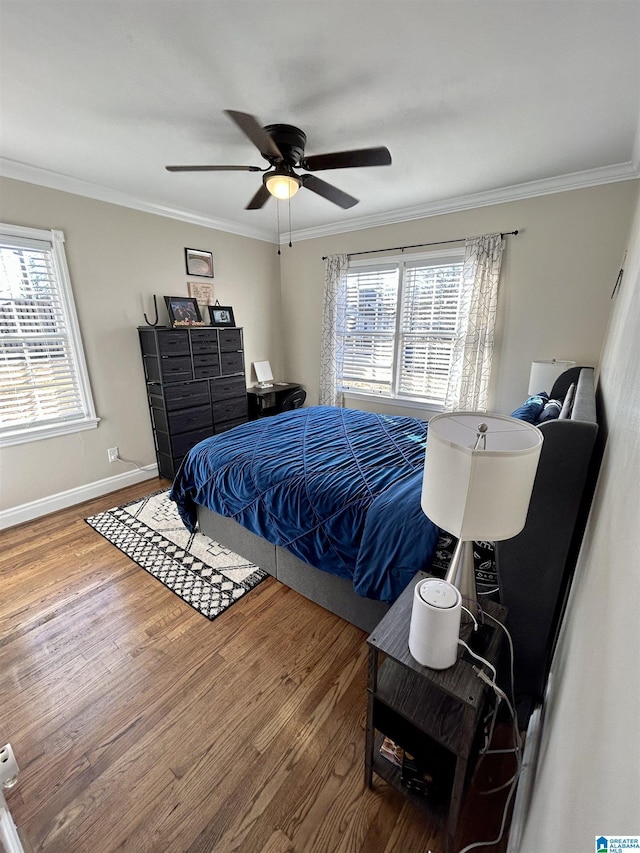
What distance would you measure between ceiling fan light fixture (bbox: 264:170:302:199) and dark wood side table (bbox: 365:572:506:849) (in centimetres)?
221

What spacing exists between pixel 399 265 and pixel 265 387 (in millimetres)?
2124

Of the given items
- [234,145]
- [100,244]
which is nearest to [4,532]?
[100,244]

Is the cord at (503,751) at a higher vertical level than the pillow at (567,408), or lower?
lower

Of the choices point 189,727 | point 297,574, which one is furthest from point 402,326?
point 189,727

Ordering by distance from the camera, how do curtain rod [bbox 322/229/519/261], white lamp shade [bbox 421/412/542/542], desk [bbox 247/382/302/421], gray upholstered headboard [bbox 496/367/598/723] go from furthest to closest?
desk [bbox 247/382/302/421], curtain rod [bbox 322/229/519/261], gray upholstered headboard [bbox 496/367/598/723], white lamp shade [bbox 421/412/542/542]

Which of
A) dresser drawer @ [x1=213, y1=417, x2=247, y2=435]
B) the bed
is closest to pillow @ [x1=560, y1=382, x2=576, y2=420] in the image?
the bed

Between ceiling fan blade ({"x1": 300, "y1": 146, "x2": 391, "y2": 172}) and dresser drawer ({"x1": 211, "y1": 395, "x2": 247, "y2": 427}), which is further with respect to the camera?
dresser drawer ({"x1": 211, "y1": 395, "x2": 247, "y2": 427})

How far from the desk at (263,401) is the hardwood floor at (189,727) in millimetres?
2445

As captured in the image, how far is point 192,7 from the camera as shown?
126 centimetres

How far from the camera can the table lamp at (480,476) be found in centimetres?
81

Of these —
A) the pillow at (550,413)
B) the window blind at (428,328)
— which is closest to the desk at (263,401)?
the window blind at (428,328)

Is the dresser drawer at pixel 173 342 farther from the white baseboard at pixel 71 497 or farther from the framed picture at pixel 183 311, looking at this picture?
the white baseboard at pixel 71 497

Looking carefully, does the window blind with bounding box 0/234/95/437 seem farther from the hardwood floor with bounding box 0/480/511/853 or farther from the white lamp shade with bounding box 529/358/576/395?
the white lamp shade with bounding box 529/358/576/395

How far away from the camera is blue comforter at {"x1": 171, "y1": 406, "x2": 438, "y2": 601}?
151cm
